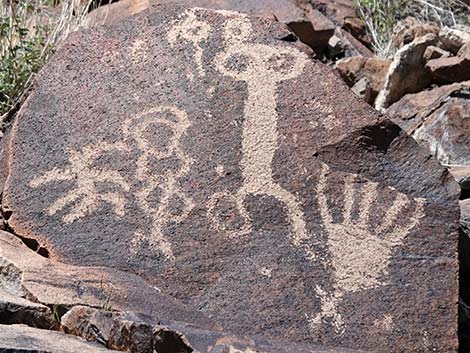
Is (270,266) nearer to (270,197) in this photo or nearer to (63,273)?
(270,197)

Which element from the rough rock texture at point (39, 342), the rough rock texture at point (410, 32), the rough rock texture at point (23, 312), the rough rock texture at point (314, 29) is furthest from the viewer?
the rough rock texture at point (410, 32)

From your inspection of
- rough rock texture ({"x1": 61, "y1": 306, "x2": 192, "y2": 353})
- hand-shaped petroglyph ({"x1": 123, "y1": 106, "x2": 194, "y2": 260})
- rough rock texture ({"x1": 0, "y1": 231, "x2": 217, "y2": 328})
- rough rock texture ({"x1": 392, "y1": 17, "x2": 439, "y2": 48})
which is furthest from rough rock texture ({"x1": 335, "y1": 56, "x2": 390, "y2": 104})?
rough rock texture ({"x1": 61, "y1": 306, "x2": 192, "y2": 353})

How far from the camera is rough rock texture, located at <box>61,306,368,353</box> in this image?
2.90m

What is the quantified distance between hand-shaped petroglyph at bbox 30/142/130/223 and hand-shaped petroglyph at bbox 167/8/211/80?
1.59 ft

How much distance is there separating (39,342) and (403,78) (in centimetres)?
368

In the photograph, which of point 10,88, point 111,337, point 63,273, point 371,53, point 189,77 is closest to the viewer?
point 111,337

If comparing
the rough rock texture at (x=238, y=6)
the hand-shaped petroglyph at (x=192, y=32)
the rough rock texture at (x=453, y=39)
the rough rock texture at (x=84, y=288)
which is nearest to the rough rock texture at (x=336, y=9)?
the rough rock texture at (x=238, y=6)

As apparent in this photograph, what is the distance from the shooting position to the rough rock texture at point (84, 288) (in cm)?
324

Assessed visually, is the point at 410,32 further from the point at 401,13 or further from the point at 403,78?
the point at 403,78

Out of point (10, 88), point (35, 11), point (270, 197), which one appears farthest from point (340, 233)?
point (35, 11)

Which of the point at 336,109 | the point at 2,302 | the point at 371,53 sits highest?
the point at 2,302

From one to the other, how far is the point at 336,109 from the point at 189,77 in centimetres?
51

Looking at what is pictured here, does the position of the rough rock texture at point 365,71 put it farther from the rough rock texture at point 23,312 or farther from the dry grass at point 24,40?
the rough rock texture at point 23,312

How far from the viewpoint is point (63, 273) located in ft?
11.1
